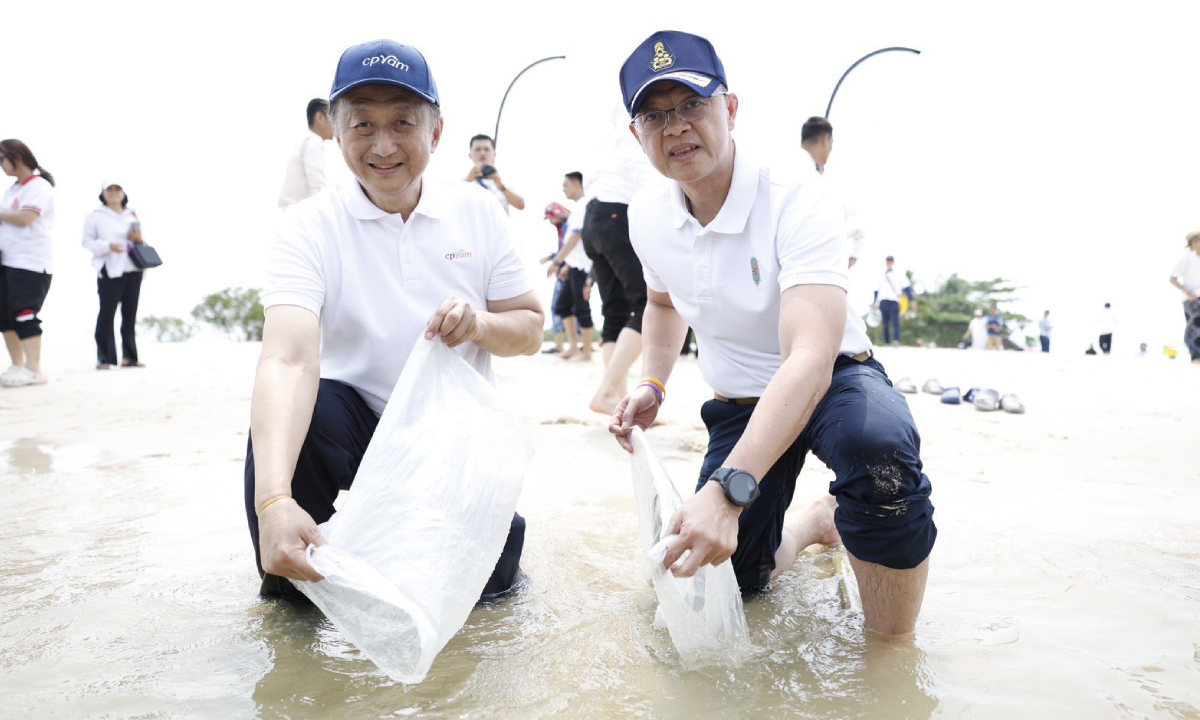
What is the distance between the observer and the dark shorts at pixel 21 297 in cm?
599

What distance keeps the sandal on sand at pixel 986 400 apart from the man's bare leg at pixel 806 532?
3.61 m

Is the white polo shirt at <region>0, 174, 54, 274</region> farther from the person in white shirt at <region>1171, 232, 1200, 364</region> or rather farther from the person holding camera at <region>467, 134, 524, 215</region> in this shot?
the person in white shirt at <region>1171, 232, 1200, 364</region>

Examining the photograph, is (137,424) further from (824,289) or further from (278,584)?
(824,289)

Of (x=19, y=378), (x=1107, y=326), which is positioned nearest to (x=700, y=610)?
(x=19, y=378)

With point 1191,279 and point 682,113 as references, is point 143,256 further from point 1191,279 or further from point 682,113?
point 1191,279

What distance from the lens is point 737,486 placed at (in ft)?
4.70

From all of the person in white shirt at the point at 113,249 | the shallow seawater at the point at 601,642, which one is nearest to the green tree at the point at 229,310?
the person in white shirt at the point at 113,249

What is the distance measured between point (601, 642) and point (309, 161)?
4.03 meters

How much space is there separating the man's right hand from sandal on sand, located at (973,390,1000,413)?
4.24 metres

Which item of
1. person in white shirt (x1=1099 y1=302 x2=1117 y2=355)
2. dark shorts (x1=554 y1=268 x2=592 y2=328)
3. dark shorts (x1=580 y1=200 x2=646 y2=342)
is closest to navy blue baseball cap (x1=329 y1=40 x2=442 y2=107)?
dark shorts (x1=580 y1=200 x2=646 y2=342)

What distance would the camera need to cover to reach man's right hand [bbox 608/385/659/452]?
76.2 inches

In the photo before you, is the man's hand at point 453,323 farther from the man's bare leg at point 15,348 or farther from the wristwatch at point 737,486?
the man's bare leg at point 15,348

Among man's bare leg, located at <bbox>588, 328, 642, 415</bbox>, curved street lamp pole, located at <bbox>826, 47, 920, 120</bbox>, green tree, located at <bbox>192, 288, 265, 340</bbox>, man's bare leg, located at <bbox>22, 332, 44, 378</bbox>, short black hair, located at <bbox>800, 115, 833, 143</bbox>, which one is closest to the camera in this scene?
man's bare leg, located at <bbox>588, 328, 642, 415</bbox>

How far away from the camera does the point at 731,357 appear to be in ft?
6.81
